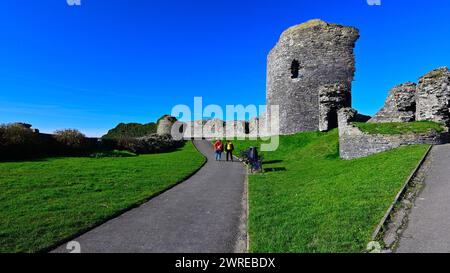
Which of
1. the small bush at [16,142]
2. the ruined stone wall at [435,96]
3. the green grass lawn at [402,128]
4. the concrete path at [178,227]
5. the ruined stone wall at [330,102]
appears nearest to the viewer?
the concrete path at [178,227]

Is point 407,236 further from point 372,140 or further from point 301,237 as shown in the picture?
point 372,140

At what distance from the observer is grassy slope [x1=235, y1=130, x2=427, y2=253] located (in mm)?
5520

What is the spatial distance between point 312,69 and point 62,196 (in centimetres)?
2321

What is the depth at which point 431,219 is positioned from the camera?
19.5ft

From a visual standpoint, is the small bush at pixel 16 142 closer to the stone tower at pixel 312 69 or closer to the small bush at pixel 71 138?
the small bush at pixel 71 138

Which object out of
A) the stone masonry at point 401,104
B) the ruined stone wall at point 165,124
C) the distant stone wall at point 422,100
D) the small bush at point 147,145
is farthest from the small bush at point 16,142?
the ruined stone wall at point 165,124

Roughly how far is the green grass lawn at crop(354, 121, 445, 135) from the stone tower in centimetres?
910

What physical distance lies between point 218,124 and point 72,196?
38713 mm

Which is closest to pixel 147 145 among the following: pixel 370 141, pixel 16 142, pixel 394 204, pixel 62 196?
pixel 16 142

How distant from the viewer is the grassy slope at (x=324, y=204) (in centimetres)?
552

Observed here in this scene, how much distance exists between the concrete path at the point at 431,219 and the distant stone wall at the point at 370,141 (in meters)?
4.84

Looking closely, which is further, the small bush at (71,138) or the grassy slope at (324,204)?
the small bush at (71,138)

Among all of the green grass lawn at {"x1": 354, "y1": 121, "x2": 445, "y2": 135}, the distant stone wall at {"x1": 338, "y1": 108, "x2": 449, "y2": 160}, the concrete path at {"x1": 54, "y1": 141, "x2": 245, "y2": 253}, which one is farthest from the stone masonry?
the concrete path at {"x1": 54, "y1": 141, "x2": 245, "y2": 253}

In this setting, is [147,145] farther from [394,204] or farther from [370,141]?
[394,204]
